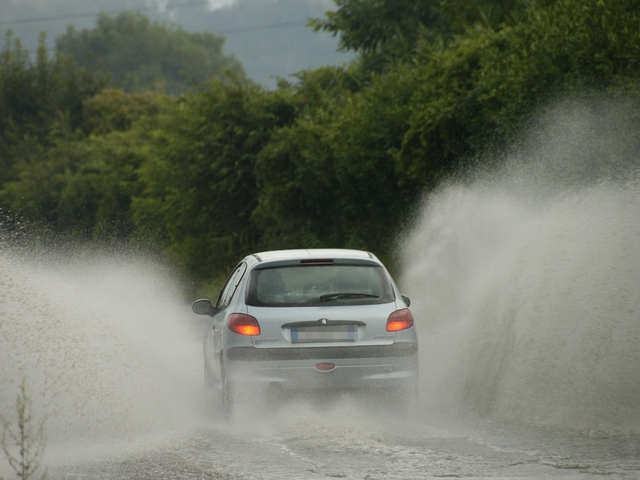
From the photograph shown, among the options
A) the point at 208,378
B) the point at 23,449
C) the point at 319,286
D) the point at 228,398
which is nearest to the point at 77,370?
the point at 208,378

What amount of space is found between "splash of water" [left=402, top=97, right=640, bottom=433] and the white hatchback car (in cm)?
135

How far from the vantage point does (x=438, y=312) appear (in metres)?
14.3

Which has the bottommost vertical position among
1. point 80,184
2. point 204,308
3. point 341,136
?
point 80,184

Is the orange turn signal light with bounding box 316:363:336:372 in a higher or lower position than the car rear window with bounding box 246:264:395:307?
lower

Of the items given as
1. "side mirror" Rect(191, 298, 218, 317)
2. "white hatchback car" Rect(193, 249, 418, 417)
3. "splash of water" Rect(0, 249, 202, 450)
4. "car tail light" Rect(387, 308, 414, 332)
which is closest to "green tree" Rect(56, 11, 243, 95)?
"splash of water" Rect(0, 249, 202, 450)

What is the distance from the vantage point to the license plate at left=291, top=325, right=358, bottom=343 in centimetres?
872

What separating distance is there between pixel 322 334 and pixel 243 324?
68 cm

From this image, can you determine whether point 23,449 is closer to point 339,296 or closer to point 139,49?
point 339,296

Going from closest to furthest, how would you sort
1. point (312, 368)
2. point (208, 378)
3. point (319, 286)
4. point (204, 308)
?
point (312, 368) → point (319, 286) → point (208, 378) → point (204, 308)

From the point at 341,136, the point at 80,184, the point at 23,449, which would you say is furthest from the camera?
the point at 80,184

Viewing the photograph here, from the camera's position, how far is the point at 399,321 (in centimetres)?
895

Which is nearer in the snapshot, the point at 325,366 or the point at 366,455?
the point at 366,455

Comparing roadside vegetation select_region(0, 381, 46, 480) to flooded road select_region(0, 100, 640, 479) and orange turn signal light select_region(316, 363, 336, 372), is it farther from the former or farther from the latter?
orange turn signal light select_region(316, 363, 336, 372)

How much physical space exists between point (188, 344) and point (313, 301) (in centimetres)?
730
